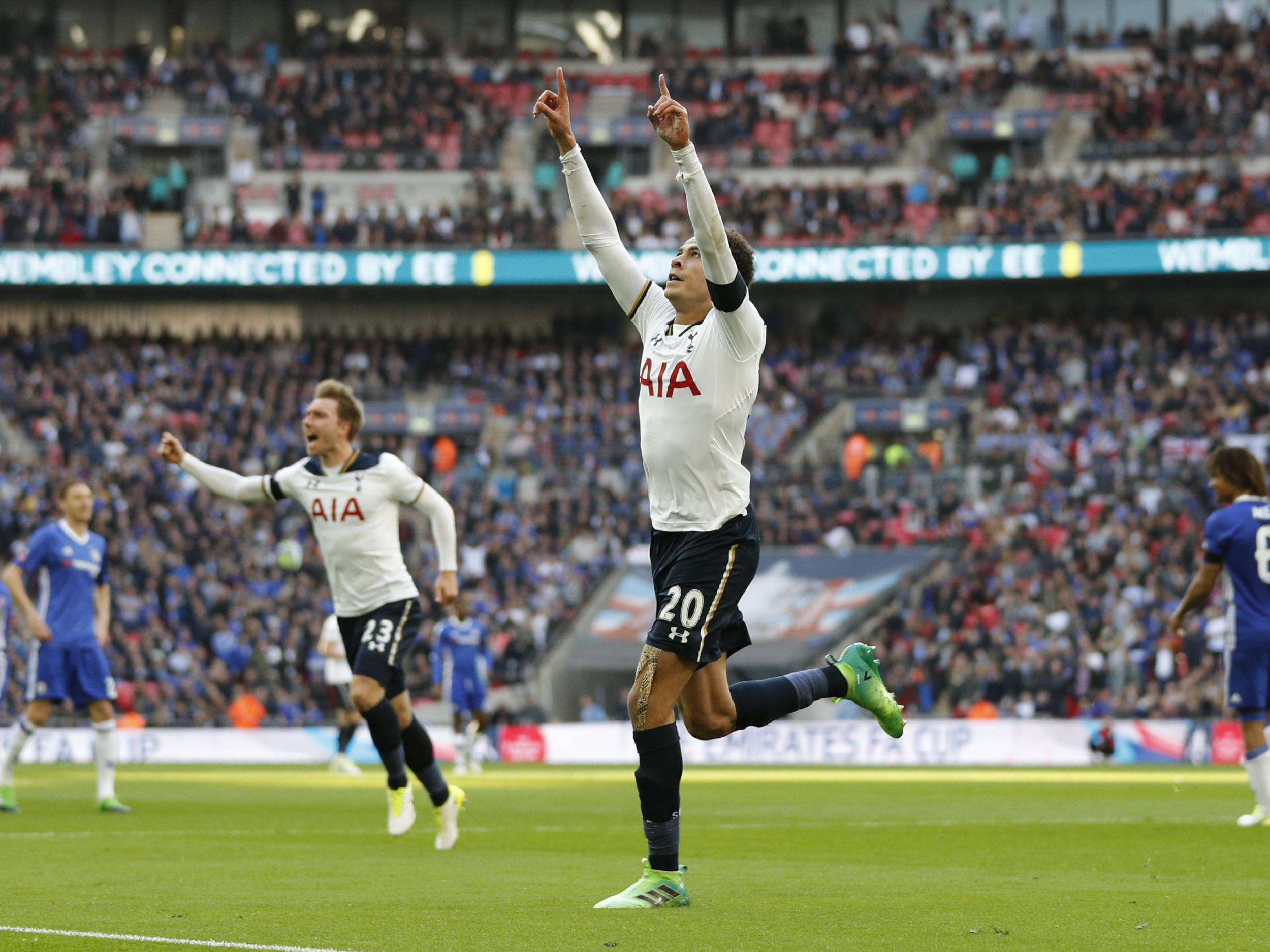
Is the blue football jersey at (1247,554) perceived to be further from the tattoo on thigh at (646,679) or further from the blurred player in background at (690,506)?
the tattoo on thigh at (646,679)

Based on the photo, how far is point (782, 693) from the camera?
315 inches

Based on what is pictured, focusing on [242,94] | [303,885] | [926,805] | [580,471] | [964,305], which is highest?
[242,94]

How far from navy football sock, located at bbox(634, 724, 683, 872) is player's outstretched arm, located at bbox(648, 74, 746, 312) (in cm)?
183

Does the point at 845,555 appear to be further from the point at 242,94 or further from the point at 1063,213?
the point at 242,94

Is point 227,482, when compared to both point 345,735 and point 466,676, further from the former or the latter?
point 466,676

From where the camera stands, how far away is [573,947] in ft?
19.9

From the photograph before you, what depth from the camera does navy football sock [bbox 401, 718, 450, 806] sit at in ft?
35.8

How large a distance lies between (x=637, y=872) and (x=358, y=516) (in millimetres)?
3067

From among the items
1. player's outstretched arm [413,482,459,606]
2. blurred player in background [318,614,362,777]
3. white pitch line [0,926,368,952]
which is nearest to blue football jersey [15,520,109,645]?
player's outstretched arm [413,482,459,606]

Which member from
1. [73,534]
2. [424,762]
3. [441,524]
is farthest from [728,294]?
[73,534]

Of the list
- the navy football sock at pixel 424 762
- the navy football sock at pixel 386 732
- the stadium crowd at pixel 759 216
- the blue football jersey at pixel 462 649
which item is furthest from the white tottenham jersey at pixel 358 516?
the stadium crowd at pixel 759 216

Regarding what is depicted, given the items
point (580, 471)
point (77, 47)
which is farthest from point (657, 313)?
point (77, 47)

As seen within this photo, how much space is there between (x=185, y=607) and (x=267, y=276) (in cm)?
1178

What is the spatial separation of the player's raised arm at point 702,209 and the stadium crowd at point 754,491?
2415 cm
